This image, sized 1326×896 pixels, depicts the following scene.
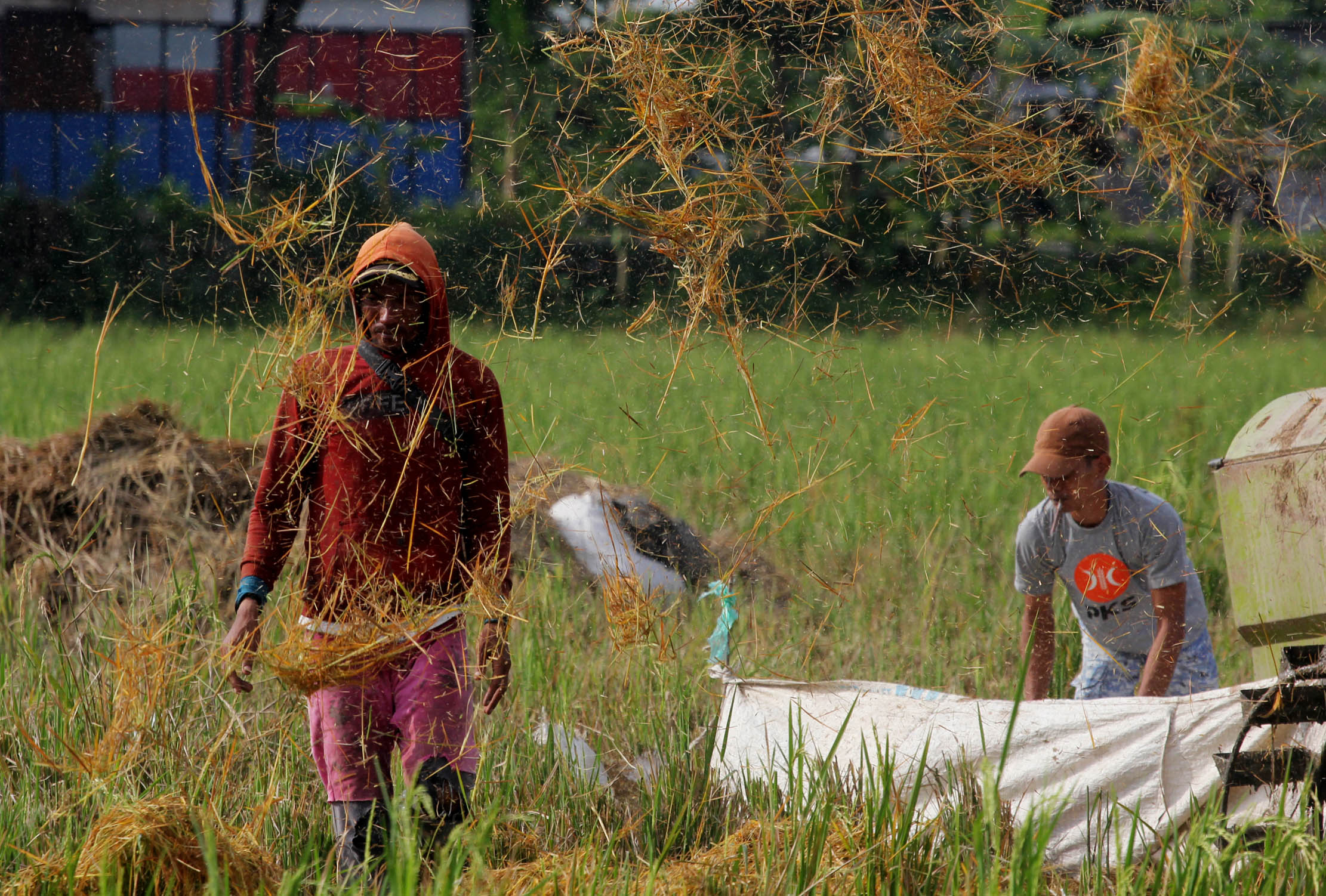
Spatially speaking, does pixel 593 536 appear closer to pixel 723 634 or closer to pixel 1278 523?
pixel 723 634

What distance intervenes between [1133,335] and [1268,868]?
498 centimetres

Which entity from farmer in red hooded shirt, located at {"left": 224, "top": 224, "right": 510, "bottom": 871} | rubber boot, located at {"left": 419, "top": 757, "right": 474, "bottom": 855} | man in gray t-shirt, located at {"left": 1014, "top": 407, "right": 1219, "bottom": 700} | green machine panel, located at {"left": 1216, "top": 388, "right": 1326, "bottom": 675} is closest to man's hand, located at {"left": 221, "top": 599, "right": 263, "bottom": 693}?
farmer in red hooded shirt, located at {"left": 224, "top": 224, "right": 510, "bottom": 871}

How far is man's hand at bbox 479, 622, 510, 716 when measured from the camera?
224cm

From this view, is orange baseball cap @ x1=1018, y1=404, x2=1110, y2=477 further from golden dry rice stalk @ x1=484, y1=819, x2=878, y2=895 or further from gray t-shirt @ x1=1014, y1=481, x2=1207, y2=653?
golden dry rice stalk @ x1=484, y1=819, x2=878, y2=895

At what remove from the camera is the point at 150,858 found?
1.94 metres

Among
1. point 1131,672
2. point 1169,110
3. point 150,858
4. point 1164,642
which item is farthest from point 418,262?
point 1131,672

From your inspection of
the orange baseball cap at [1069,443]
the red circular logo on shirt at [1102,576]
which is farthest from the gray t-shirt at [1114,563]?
the orange baseball cap at [1069,443]

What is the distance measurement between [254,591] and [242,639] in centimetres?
10

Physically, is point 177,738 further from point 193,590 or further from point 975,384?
point 975,384

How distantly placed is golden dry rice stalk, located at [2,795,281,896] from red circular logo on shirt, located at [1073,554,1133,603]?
212 cm

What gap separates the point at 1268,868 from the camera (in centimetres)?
198

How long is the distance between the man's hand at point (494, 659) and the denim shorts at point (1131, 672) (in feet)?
5.12

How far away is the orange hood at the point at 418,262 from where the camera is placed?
7.32ft

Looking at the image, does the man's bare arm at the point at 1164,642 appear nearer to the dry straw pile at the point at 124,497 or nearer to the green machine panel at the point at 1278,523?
the green machine panel at the point at 1278,523
